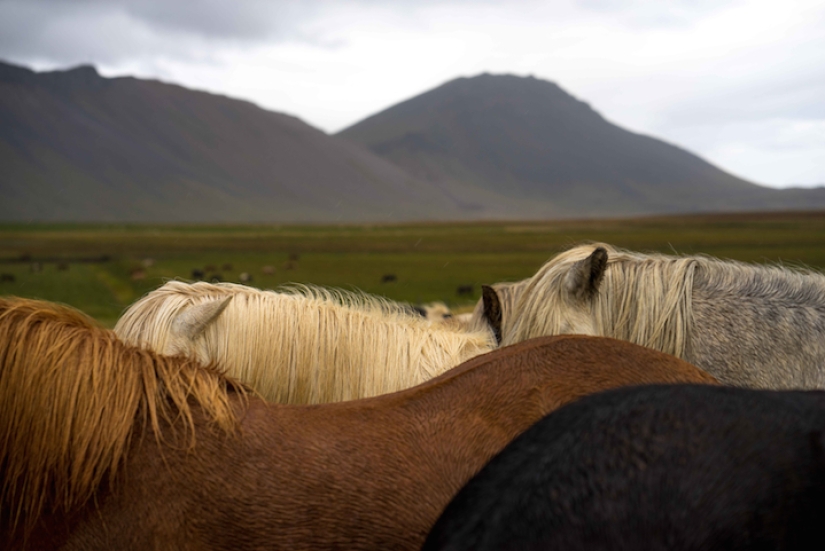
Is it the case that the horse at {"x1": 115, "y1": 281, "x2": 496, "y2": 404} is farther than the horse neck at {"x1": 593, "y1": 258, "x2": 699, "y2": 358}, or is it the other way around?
the horse at {"x1": 115, "y1": 281, "x2": 496, "y2": 404}

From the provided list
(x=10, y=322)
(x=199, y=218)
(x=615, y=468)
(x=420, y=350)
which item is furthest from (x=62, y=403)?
(x=199, y=218)

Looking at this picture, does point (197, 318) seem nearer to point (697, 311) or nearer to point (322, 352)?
point (322, 352)

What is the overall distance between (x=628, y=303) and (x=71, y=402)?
253 centimetres

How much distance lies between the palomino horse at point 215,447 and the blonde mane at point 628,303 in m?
1.27

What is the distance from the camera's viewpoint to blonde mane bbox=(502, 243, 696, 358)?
318cm

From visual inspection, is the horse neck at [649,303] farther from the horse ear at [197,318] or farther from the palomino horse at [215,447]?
the horse ear at [197,318]

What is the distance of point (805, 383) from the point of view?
9.77 ft

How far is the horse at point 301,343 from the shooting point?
11.5ft

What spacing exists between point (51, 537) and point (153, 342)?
76.8 inches

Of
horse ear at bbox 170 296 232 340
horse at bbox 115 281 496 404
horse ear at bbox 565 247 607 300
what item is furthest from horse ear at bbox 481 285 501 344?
horse ear at bbox 170 296 232 340

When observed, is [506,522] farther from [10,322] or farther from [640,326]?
[640,326]

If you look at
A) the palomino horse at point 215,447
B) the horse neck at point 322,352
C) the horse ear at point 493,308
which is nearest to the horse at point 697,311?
the horse ear at point 493,308

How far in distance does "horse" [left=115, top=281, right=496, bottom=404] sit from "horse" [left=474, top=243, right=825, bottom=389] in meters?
0.52

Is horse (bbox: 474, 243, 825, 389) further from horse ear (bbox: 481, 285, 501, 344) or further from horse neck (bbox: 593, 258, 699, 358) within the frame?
horse ear (bbox: 481, 285, 501, 344)
